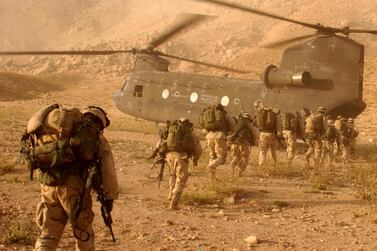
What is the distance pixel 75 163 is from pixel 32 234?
2.06 meters

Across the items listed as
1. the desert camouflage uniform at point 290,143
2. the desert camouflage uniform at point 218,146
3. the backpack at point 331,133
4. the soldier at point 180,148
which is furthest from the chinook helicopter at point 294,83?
the soldier at point 180,148

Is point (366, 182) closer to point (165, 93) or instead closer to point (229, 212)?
point (229, 212)

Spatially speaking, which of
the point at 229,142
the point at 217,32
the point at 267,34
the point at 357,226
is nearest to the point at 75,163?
the point at 357,226

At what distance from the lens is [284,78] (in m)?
14.4

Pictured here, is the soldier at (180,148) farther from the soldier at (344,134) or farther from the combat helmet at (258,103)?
the combat helmet at (258,103)

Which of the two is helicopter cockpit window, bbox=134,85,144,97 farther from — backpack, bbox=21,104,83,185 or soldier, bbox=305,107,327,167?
backpack, bbox=21,104,83,185

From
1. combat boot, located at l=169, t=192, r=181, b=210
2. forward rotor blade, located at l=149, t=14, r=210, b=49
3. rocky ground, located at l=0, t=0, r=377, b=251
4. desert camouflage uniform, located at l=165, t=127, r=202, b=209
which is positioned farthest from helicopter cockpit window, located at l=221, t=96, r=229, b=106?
combat boot, located at l=169, t=192, r=181, b=210

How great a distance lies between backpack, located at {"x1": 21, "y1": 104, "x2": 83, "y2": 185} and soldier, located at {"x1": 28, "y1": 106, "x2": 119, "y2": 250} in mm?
26

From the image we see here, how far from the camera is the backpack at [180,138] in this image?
302 inches

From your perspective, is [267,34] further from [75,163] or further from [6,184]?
[75,163]

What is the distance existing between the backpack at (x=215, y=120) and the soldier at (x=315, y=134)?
3160 mm

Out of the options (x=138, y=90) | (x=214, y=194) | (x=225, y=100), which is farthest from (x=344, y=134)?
(x=138, y=90)

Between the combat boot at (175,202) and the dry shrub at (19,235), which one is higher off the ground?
the combat boot at (175,202)

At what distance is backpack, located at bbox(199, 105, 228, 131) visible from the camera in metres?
9.77
